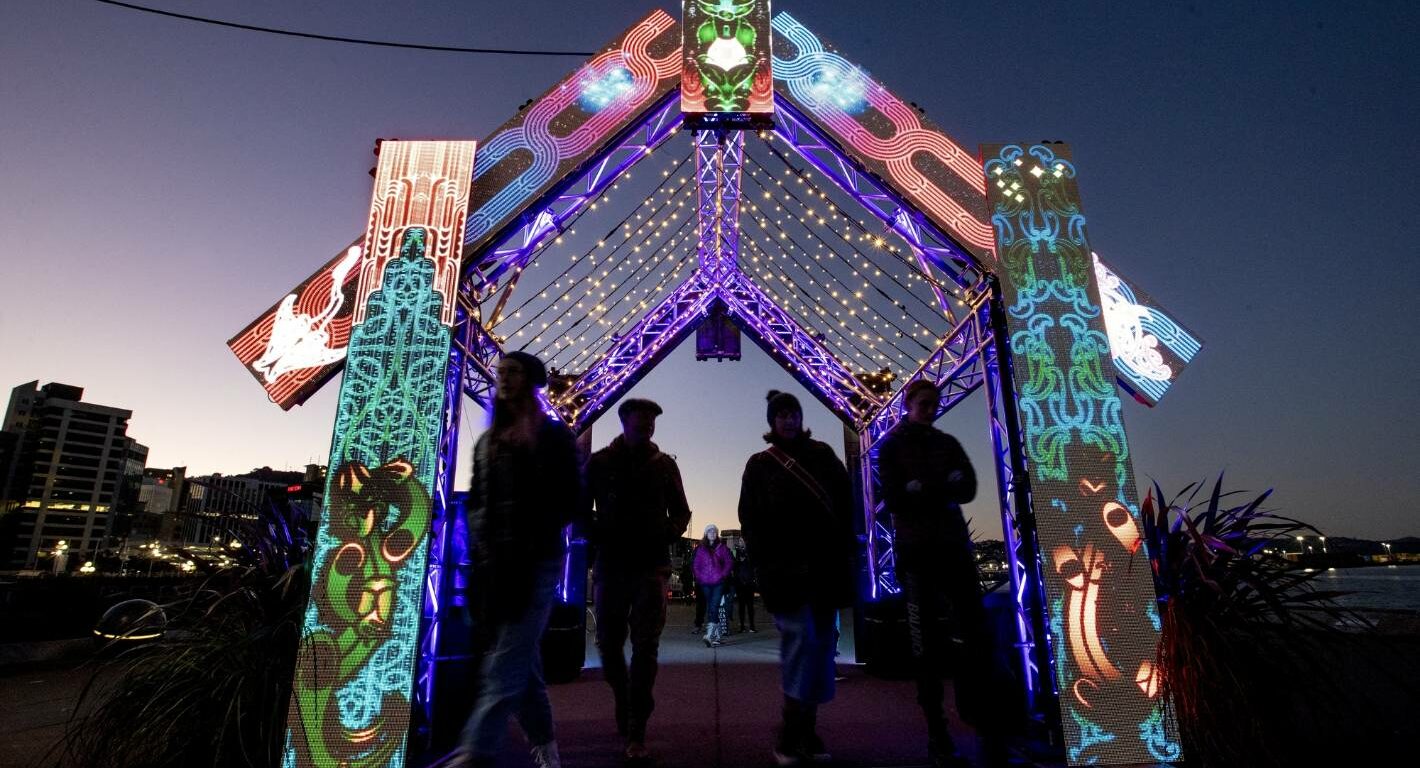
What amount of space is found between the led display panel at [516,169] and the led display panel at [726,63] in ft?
0.49

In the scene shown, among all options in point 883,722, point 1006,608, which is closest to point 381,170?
point 883,722

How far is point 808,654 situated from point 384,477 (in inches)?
88.2

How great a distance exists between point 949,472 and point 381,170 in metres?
3.62

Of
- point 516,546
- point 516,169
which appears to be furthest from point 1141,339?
point 516,169

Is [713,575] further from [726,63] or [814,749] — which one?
[726,63]

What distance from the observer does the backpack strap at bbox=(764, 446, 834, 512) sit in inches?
120

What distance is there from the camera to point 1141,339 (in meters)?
4.10

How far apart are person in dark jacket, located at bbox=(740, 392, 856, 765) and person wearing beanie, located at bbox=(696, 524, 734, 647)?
5098mm

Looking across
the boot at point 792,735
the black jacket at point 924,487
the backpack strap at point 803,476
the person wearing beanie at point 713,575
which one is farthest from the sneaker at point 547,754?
the person wearing beanie at point 713,575

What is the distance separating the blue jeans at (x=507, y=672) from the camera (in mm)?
2160

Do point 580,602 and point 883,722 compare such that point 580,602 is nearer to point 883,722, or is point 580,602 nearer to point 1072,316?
point 883,722

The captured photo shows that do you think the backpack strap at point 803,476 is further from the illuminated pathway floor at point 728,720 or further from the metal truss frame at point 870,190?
the metal truss frame at point 870,190

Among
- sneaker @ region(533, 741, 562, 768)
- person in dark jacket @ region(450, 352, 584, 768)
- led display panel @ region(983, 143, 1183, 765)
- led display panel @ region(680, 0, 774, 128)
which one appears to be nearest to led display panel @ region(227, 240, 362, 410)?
person in dark jacket @ region(450, 352, 584, 768)

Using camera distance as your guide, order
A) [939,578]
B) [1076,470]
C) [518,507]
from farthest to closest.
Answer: [1076,470]
[939,578]
[518,507]
